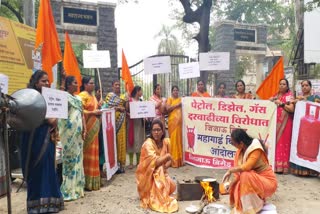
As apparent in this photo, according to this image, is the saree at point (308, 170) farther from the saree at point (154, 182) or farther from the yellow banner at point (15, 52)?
the yellow banner at point (15, 52)

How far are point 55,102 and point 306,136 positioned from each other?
4.03 meters

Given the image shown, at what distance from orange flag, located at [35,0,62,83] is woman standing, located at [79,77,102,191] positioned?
1.81ft

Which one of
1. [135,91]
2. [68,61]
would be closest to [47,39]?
[68,61]

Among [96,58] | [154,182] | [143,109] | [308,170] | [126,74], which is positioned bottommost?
[308,170]

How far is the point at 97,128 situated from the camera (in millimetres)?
5176

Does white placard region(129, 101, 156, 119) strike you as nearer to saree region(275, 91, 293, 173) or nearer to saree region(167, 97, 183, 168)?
saree region(167, 97, 183, 168)

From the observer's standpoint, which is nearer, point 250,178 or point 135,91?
point 250,178

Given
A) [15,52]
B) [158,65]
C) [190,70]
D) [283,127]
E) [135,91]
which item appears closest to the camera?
[283,127]

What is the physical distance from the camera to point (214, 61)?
7.23 meters

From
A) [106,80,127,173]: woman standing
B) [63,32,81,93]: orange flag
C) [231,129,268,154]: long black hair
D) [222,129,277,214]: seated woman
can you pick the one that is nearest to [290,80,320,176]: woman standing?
[222,129,277,214]: seated woman

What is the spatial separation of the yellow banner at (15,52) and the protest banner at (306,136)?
477cm

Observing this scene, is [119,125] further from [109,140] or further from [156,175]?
[156,175]

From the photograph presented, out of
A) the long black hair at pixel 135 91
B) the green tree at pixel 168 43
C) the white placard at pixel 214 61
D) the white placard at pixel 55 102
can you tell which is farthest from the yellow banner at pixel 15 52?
the green tree at pixel 168 43

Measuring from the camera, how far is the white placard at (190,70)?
7173 mm
